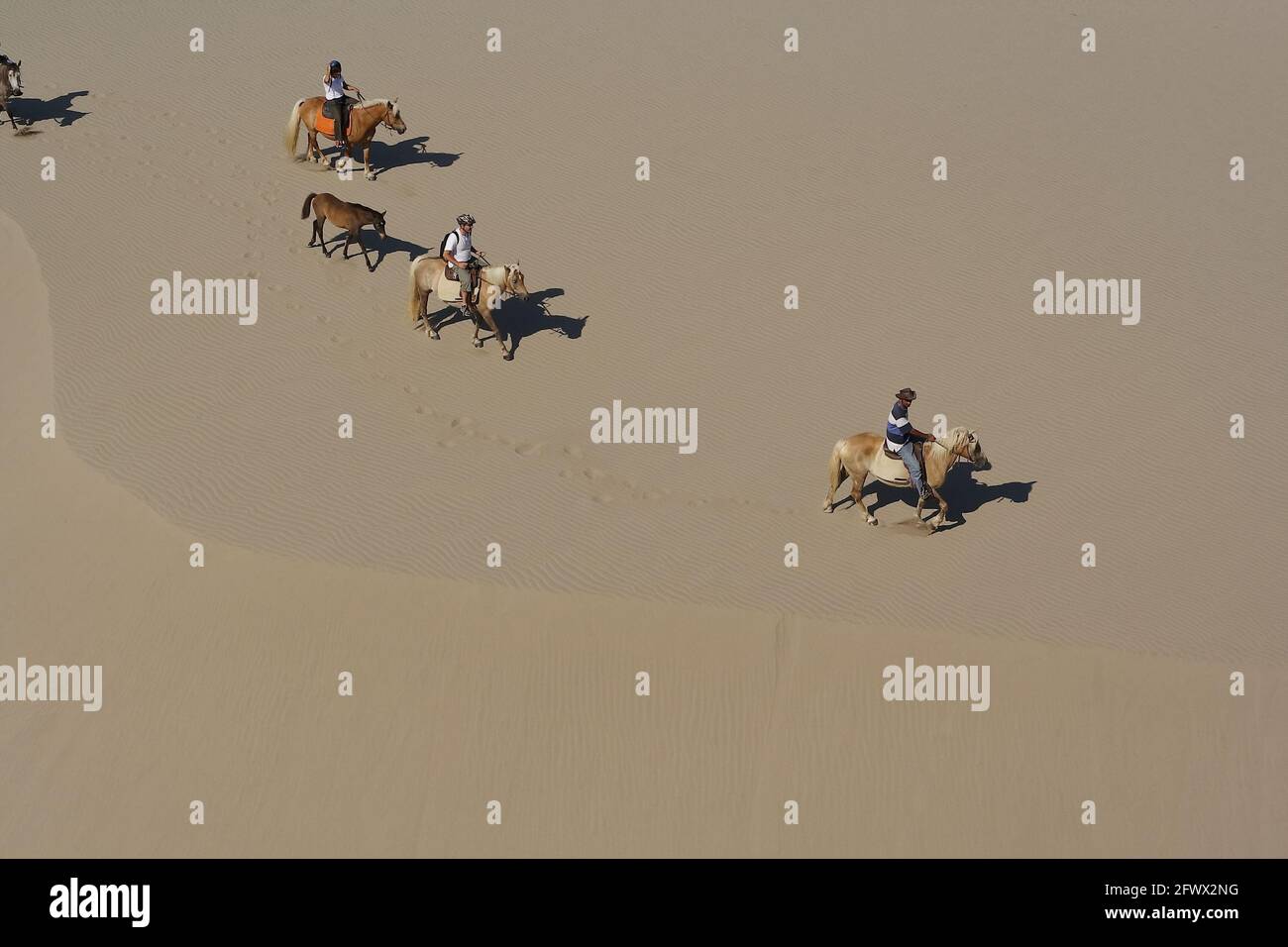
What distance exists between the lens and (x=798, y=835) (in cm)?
1334

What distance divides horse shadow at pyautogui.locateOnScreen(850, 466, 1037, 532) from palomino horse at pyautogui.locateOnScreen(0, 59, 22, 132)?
1701 cm

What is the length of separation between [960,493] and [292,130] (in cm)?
1307

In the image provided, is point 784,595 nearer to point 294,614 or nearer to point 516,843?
point 516,843

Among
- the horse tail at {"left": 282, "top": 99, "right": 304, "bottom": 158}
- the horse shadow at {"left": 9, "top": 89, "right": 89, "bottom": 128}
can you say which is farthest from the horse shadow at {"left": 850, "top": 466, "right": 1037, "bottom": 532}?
the horse shadow at {"left": 9, "top": 89, "right": 89, "bottom": 128}

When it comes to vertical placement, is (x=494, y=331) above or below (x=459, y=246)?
below

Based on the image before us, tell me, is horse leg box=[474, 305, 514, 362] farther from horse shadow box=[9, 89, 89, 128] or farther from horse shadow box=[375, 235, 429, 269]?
horse shadow box=[9, 89, 89, 128]

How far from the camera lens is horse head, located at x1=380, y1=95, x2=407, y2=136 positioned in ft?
74.7

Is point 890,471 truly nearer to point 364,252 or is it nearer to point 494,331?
point 494,331

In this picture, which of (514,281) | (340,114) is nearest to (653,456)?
(514,281)

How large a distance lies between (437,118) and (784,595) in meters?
13.6

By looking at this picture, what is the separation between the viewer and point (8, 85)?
24172 millimetres
